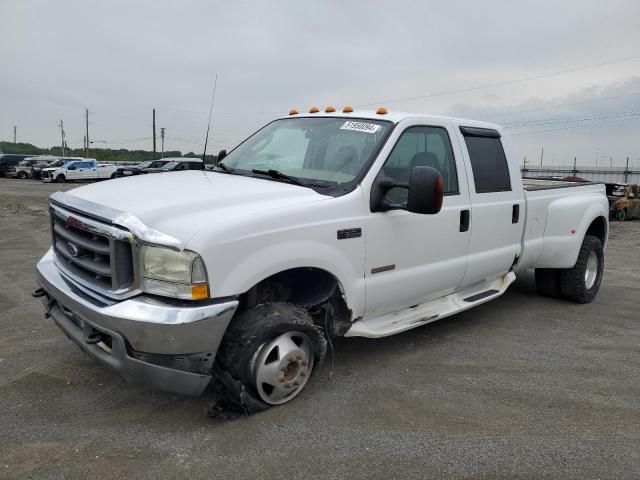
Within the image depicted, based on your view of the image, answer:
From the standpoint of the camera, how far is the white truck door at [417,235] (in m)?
3.72

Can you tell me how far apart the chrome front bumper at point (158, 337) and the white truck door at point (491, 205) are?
2480 mm

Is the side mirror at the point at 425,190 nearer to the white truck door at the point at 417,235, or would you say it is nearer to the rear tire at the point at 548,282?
the white truck door at the point at 417,235

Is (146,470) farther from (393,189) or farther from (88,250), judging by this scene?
(393,189)

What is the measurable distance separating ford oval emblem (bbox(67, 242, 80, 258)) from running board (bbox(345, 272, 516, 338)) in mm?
1794

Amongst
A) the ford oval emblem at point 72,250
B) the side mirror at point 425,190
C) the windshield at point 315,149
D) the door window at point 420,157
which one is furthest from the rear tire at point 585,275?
the ford oval emblem at point 72,250

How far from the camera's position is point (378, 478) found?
8.86 feet

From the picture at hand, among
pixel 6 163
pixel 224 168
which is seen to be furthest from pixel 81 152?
pixel 224 168

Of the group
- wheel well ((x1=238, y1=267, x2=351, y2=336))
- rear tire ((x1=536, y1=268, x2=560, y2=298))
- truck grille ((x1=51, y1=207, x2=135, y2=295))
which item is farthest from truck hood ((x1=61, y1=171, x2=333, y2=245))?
rear tire ((x1=536, y1=268, x2=560, y2=298))

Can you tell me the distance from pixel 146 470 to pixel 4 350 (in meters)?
2.21

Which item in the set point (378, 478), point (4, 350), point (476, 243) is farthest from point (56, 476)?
point (476, 243)

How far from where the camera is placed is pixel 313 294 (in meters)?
3.60

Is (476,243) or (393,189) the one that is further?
(476,243)

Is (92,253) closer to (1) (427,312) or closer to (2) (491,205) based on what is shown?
(1) (427,312)

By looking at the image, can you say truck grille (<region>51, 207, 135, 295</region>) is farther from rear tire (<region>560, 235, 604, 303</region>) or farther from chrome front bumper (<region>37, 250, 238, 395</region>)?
rear tire (<region>560, 235, 604, 303</region>)
